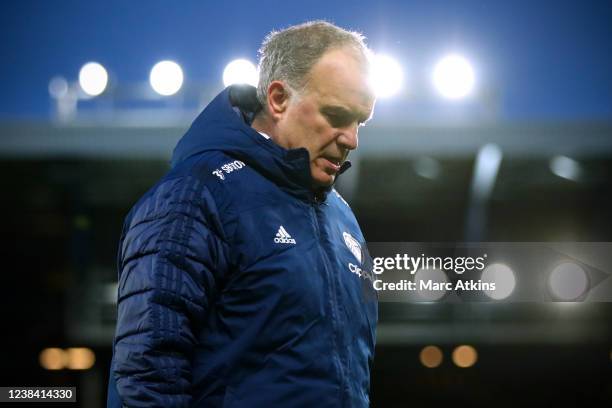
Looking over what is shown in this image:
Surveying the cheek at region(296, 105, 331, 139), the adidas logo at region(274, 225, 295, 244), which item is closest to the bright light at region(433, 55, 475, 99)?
the cheek at region(296, 105, 331, 139)

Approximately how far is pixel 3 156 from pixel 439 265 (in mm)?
4648

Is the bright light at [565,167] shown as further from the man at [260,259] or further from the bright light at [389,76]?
the man at [260,259]

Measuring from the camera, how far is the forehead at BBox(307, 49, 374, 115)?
152 centimetres

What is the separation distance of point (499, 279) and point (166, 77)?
725 cm

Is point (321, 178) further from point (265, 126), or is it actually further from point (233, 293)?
point (233, 293)

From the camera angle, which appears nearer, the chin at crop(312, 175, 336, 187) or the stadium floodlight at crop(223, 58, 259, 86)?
the chin at crop(312, 175, 336, 187)

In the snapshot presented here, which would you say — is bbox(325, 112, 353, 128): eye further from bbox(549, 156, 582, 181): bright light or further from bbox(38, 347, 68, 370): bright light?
bbox(549, 156, 582, 181): bright light

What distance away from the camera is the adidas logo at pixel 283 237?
1434mm

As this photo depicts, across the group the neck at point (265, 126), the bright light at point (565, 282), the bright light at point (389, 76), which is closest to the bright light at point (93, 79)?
the bright light at point (389, 76)

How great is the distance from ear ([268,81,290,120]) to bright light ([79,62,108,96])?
10.1 meters

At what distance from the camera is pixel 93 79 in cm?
1138

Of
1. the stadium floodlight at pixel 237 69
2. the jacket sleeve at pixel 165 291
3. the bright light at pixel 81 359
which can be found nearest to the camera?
the jacket sleeve at pixel 165 291

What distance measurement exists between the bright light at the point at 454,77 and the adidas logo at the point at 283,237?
386 inches

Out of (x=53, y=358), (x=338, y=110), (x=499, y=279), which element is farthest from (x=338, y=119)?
(x=53, y=358)
